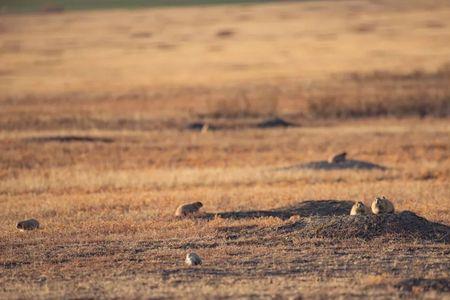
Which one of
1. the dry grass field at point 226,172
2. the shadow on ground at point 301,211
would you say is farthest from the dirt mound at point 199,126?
the shadow on ground at point 301,211

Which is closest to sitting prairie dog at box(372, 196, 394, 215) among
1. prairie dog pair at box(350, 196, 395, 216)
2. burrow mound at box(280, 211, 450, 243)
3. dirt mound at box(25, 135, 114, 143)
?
prairie dog pair at box(350, 196, 395, 216)

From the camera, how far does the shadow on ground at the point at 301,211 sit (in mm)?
15656

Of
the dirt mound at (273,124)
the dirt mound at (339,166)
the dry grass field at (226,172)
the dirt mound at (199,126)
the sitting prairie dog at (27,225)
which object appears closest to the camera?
the dry grass field at (226,172)

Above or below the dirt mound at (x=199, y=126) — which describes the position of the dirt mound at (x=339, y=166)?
above

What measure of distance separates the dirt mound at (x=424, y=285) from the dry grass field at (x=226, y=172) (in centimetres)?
3

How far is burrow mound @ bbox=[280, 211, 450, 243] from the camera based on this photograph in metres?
13.3

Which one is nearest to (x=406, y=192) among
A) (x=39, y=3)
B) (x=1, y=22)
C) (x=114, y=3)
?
(x=1, y=22)

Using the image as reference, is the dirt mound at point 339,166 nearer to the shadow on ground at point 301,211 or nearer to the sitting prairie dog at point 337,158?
the sitting prairie dog at point 337,158

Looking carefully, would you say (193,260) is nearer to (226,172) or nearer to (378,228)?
(378,228)

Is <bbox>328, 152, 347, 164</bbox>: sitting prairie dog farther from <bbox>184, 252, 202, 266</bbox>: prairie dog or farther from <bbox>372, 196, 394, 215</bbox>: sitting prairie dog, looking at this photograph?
<bbox>184, 252, 202, 266</bbox>: prairie dog

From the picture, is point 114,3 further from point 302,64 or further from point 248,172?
point 248,172

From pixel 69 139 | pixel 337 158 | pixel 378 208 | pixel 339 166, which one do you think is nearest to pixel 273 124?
pixel 69 139

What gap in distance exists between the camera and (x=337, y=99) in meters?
37.4

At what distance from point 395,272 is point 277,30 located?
7426cm
